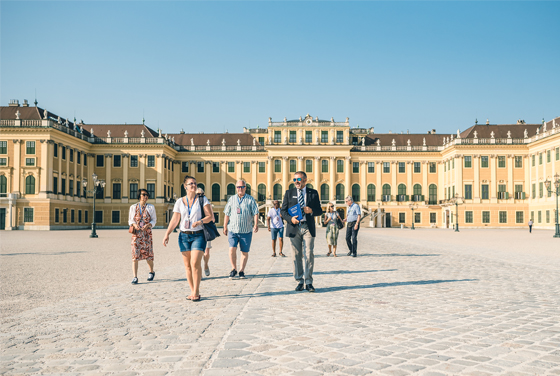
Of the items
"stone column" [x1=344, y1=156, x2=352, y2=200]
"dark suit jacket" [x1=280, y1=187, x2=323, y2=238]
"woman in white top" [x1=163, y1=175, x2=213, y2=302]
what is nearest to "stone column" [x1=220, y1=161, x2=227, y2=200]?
"stone column" [x1=344, y1=156, x2=352, y2=200]

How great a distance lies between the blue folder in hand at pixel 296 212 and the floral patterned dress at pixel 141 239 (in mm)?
2943

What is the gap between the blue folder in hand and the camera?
8.46 m

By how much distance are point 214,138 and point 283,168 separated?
41.7ft

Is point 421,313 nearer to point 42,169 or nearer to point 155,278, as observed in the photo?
point 155,278

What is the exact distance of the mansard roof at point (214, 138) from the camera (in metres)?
76.8

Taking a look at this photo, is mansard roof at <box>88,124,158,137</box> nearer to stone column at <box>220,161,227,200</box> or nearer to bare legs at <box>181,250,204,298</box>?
stone column at <box>220,161,227,200</box>

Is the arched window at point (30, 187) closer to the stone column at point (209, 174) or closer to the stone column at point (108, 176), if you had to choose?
the stone column at point (108, 176)

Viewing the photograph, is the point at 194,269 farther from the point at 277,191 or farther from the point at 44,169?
the point at 277,191

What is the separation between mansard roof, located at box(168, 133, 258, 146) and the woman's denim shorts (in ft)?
225

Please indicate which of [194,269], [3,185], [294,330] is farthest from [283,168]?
[294,330]

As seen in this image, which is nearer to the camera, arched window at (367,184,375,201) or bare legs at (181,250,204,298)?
bare legs at (181,250,204,298)

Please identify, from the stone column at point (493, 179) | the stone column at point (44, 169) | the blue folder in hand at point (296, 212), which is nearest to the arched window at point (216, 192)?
the stone column at point (44, 169)

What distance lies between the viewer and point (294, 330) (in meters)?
5.63

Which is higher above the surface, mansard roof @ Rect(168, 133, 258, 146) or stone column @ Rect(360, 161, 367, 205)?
mansard roof @ Rect(168, 133, 258, 146)
